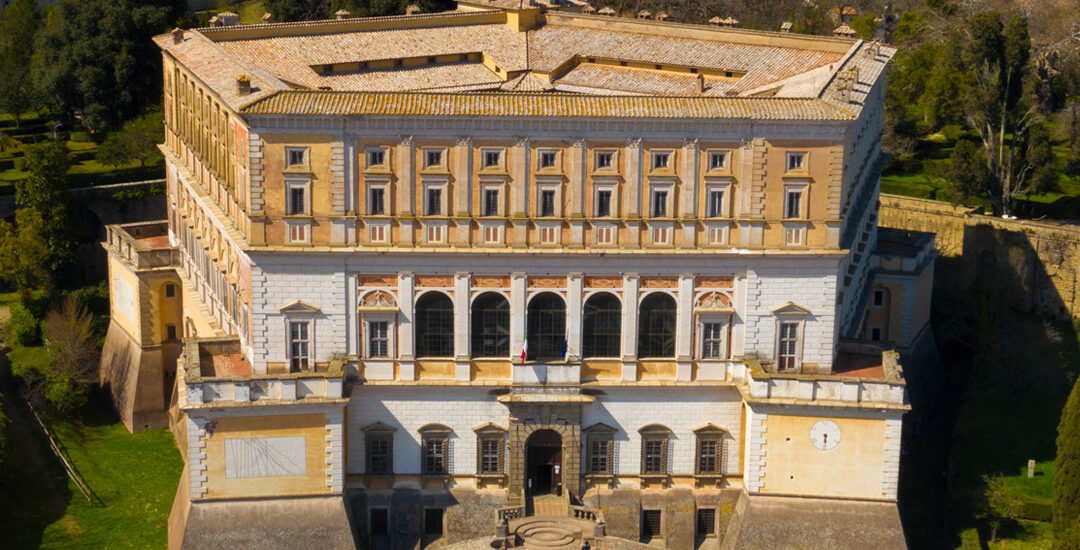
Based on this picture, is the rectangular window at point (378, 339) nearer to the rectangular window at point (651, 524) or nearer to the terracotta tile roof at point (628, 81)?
the rectangular window at point (651, 524)

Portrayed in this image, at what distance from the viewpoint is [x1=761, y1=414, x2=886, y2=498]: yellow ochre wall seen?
50281 mm

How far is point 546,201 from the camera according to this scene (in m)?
50.6

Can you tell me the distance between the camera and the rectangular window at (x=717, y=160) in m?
50.5

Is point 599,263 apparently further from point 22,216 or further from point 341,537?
point 22,216

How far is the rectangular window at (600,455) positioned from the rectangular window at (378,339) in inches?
280

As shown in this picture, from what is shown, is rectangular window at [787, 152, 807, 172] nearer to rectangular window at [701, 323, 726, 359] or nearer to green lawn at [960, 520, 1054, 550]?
rectangular window at [701, 323, 726, 359]

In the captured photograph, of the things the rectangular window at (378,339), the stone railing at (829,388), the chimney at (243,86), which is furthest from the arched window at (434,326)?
the stone railing at (829,388)

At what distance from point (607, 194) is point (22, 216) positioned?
31.1 metres

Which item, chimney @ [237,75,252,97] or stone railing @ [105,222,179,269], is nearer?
chimney @ [237,75,252,97]

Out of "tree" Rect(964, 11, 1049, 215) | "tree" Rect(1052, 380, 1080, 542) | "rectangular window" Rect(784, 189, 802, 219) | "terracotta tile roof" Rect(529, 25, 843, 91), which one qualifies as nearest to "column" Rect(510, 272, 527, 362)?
"rectangular window" Rect(784, 189, 802, 219)

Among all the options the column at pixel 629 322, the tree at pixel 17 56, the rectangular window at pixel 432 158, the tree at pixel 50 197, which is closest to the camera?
the rectangular window at pixel 432 158

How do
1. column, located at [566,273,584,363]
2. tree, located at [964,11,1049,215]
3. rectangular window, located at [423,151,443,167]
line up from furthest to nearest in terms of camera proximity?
tree, located at [964,11,1049,215], column, located at [566,273,584,363], rectangular window, located at [423,151,443,167]

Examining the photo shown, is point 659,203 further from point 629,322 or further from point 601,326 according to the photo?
point 601,326

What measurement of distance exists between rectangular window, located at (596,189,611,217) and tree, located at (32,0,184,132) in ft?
124
